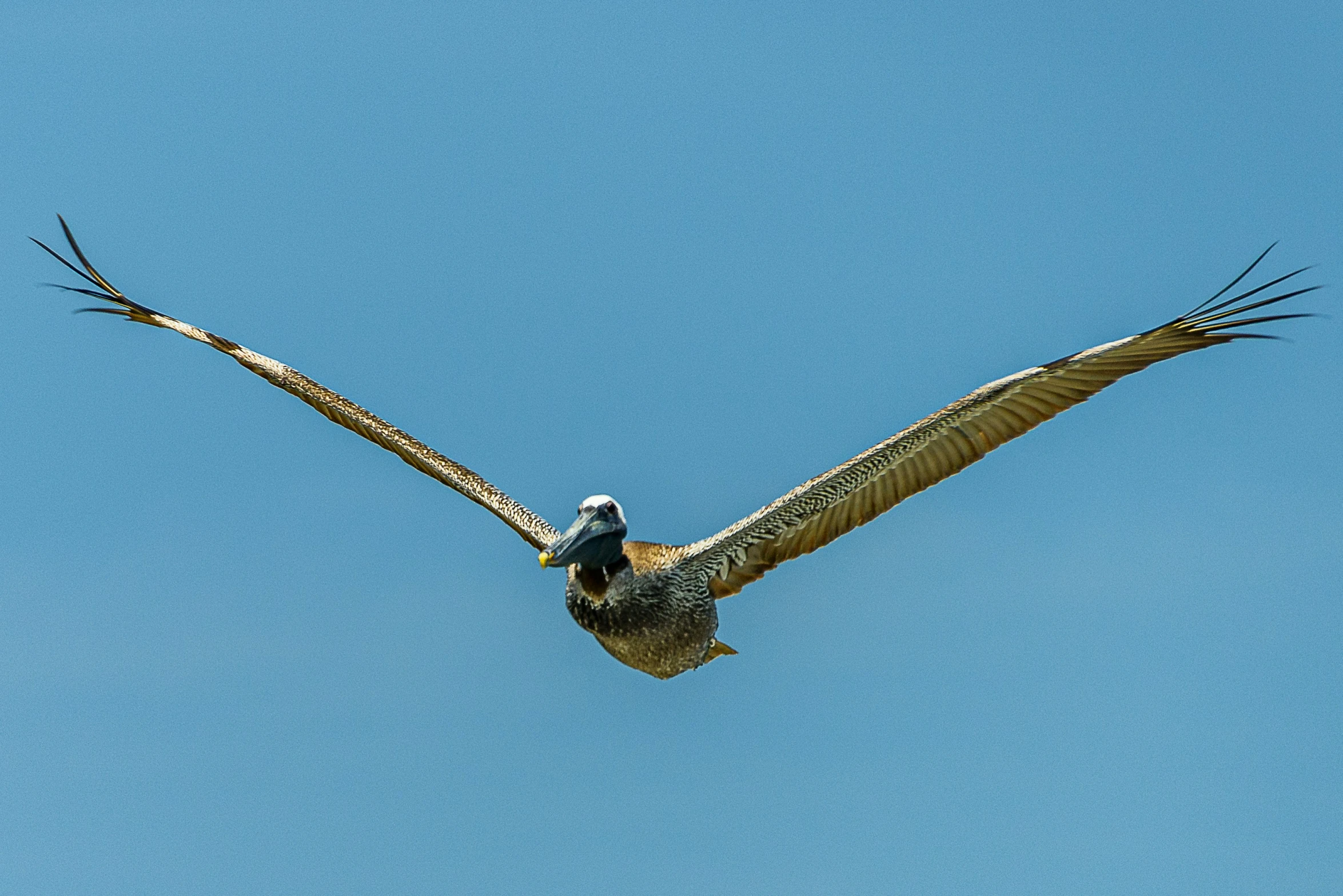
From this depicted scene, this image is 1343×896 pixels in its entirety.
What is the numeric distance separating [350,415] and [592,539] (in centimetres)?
426

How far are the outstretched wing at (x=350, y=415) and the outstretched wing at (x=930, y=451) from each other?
83.9 inches

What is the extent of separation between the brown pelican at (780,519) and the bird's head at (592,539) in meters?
0.01

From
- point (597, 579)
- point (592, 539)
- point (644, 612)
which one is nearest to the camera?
point (592, 539)

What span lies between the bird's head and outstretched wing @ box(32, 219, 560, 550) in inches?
69.8

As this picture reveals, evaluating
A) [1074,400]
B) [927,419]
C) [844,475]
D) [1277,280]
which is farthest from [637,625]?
[1277,280]

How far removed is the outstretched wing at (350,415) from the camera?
16.0 m

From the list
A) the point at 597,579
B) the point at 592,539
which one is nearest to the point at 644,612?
the point at 597,579

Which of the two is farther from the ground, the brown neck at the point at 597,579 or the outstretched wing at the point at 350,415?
the outstretched wing at the point at 350,415

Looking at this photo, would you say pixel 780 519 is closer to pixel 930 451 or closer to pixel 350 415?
pixel 930 451

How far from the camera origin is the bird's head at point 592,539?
13500mm

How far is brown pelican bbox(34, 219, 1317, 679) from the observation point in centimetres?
1370

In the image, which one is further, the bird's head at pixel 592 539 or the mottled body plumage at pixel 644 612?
the mottled body plumage at pixel 644 612

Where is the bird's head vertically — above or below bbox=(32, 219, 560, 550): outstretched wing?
below

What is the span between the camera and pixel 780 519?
1504 cm
